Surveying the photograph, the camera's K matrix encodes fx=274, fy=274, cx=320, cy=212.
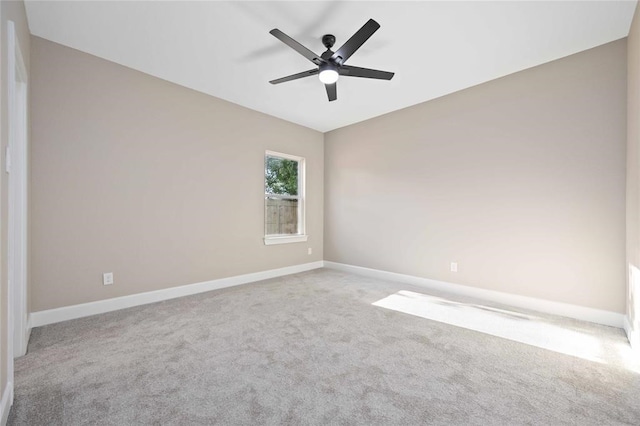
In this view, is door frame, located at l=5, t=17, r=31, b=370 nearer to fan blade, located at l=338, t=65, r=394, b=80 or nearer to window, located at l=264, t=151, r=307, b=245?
fan blade, located at l=338, t=65, r=394, b=80

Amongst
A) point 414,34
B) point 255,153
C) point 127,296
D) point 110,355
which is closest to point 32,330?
point 127,296

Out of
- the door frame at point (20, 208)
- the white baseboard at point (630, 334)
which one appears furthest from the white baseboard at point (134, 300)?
the white baseboard at point (630, 334)

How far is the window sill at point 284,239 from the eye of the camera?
4.36m

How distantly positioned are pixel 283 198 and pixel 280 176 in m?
0.38

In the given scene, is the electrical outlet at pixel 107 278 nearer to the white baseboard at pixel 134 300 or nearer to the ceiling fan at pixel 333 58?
the white baseboard at pixel 134 300

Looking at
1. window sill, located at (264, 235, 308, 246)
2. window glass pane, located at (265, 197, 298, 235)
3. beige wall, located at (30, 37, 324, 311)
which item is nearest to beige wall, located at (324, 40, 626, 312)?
window sill, located at (264, 235, 308, 246)

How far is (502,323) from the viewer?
8.55 feet

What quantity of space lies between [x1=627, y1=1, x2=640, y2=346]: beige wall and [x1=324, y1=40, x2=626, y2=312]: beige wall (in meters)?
0.15

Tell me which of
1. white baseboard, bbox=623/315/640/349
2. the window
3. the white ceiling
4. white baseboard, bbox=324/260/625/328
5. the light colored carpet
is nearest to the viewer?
the light colored carpet

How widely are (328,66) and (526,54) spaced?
2.05 m

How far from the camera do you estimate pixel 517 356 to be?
2.01 metres

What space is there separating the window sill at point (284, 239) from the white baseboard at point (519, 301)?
52.9 inches

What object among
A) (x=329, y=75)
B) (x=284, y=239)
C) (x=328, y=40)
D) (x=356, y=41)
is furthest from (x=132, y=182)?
(x=356, y=41)

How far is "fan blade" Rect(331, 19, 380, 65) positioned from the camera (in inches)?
77.1
